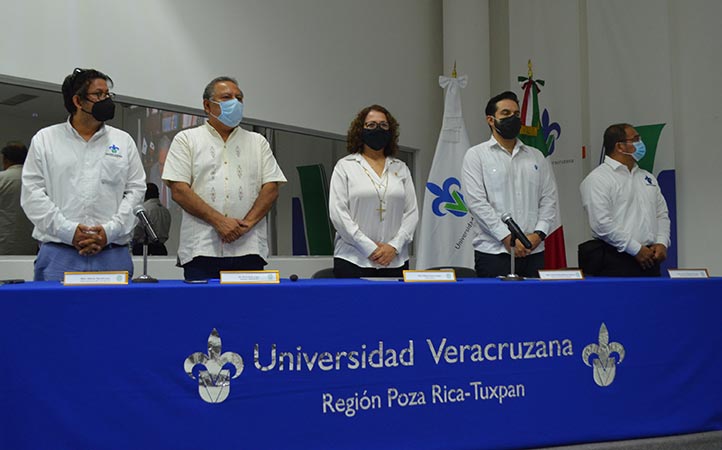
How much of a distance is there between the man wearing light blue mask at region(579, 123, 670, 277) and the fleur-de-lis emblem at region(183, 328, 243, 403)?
2.19 meters

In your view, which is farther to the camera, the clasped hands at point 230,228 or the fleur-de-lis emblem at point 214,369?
the clasped hands at point 230,228

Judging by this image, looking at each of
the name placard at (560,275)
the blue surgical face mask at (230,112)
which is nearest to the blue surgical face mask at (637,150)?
the name placard at (560,275)

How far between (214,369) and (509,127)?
1.92 meters

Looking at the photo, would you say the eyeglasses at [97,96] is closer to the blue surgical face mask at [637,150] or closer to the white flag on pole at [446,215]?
the blue surgical face mask at [637,150]

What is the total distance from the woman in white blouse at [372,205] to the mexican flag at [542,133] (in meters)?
2.07

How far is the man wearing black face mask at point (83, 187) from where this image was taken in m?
2.49

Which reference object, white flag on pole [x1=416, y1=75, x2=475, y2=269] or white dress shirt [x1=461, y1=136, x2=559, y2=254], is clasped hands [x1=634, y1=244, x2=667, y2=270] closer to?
white dress shirt [x1=461, y1=136, x2=559, y2=254]

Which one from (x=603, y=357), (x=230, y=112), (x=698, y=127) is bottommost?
(x=603, y=357)

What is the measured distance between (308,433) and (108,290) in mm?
714

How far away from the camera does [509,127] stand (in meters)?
3.19

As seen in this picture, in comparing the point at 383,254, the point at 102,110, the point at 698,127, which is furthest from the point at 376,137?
the point at 698,127

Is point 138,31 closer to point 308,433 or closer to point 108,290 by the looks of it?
point 108,290

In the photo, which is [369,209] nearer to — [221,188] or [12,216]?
[221,188]

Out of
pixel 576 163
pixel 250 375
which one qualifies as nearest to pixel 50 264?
pixel 250 375
